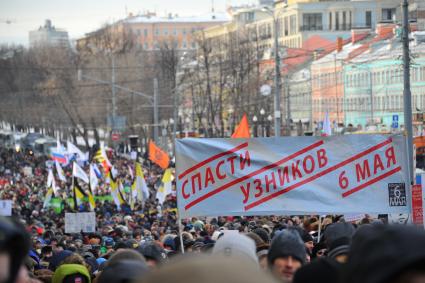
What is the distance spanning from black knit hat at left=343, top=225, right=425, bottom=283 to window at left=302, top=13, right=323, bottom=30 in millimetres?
122262

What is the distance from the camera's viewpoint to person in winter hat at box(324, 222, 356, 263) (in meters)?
7.17

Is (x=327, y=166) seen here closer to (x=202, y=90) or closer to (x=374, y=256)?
(x=374, y=256)

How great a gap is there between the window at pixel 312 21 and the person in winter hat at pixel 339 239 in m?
117

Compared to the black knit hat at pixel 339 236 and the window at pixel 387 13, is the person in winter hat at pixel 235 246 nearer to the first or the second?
the black knit hat at pixel 339 236

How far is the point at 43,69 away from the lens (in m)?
130

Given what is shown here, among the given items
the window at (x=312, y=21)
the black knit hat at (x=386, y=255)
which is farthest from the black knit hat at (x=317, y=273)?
the window at (x=312, y=21)

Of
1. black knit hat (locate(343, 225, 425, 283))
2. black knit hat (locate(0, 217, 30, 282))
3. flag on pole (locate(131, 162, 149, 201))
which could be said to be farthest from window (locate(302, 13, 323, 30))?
black knit hat (locate(0, 217, 30, 282))

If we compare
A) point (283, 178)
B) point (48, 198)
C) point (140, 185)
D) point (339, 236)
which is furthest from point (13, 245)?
point (48, 198)

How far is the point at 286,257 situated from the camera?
6492 mm

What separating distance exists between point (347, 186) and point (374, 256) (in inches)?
345

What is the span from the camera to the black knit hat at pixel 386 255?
12.0 feet

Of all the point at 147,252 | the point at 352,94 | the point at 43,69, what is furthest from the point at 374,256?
the point at 43,69

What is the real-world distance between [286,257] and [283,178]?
596 centimetres

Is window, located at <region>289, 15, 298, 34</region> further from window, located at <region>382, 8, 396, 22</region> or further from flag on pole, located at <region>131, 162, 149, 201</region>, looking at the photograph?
flag on pole, located at <region>131, 162, 149, 201</region>
